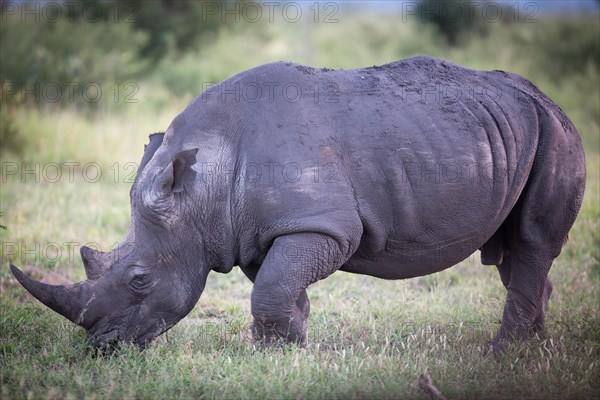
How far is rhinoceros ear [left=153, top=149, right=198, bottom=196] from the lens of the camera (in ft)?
16.2

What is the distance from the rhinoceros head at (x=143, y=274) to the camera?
199 inches

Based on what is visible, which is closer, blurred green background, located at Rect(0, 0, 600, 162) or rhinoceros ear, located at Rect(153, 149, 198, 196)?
rhinoceros ear, located at Rect(153, 149, 198, 196)

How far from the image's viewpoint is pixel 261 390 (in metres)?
4.65

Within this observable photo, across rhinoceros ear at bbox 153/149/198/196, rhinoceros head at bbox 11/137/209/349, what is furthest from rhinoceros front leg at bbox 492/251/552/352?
rhinoceros ear at bbox 153/149/198/196

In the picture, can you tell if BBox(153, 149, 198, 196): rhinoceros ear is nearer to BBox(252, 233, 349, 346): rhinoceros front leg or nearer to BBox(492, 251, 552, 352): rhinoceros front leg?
BBox(252, 233, 349, 346): rhinoceros front leg

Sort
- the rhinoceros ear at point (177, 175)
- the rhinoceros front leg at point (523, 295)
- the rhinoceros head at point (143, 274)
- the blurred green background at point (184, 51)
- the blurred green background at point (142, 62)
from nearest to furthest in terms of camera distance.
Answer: the rhinoceros ear at point (177, 175)
the rhinoceros head at point (143, 274)
the rhinoceros front leg at point (523, 295)
the blurred green background at point (142, 62)
the blurred green background at point (184, 51)

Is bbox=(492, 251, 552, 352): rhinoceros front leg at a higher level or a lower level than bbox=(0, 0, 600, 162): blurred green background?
lower

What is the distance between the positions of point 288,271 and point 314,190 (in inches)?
21.6

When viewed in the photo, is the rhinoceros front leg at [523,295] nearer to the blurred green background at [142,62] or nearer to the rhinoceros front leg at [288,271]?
the rhinoceros front leg at [288,271]

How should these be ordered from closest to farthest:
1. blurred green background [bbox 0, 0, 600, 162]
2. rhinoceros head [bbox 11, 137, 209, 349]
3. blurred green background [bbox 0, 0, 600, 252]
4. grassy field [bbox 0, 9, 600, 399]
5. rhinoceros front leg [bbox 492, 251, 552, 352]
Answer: grassy field [bbox 0, 9, 600, 399] → rhinoceros head [bbox 11, 137, 209, 349] → rhinoceros front leg [bbox 492, 251, 552, 352] → blurred green background [bbox 0, 0, 600, 252] → blurred green background [bbox 0, 0, 600, 162]

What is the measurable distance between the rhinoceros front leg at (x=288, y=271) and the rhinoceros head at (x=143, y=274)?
1.69 ft

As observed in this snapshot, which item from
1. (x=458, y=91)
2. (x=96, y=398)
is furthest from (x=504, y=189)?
(x=96, y=398)

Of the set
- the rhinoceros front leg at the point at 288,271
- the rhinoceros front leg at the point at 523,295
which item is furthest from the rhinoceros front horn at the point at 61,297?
the rhinoceros front leg at the point at 523,295

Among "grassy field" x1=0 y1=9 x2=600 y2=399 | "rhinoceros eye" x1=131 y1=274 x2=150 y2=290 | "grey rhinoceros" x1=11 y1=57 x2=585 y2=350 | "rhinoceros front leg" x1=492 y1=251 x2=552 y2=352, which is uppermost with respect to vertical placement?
"grey rhinoceros" x1=11 y1=57 x2=585 y2=350
